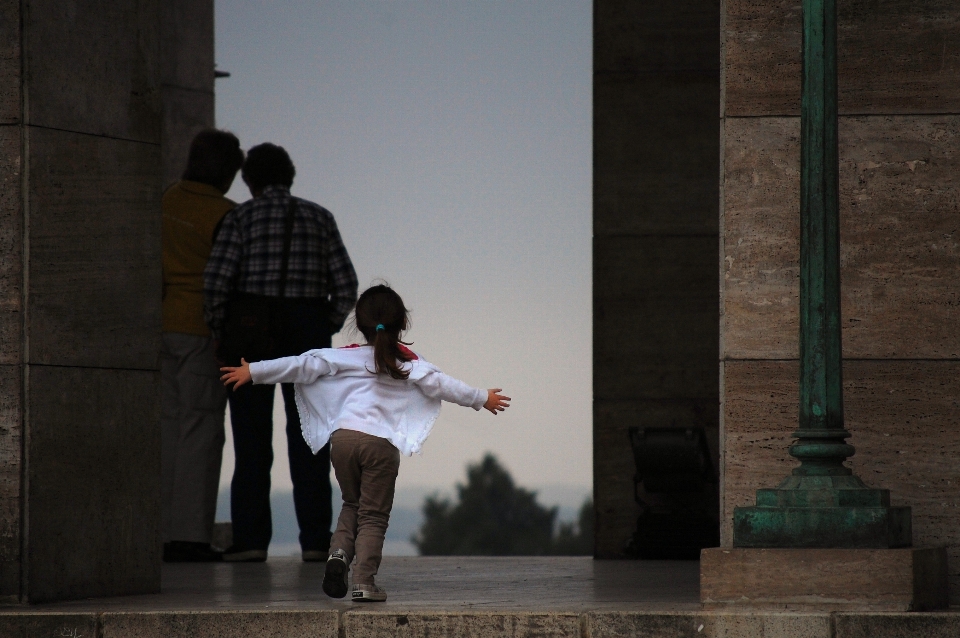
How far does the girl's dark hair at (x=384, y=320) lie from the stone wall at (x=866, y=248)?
4.77ft

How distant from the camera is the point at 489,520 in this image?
107125mm

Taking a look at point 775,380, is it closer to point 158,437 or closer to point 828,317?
point 828,317

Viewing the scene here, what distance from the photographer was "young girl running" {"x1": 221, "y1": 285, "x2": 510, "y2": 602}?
6.71m

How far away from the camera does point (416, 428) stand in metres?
6.87

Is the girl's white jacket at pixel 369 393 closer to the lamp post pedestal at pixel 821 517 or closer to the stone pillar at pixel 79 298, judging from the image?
the stone pillar at pixel 79 298

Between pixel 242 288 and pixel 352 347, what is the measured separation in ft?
7.76

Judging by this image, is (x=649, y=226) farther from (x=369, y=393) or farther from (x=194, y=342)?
(x=369, y=393)

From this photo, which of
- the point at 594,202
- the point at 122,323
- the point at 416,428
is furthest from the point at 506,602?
the point at 594,202

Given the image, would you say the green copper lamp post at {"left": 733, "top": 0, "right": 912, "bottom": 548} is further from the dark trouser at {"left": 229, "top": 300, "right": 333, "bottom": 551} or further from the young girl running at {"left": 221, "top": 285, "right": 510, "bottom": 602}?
the dark trouser at {"left": 229, "top": 300, "right": 333, "bottom": 551}

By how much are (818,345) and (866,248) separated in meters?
0.85

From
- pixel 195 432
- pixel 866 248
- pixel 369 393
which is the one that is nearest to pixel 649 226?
pixel 195 432

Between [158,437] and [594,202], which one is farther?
[594,202]

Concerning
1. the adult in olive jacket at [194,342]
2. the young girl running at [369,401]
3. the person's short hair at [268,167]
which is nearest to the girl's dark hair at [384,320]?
the young girl running at [369,401]

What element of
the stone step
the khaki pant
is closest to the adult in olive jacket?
the khaki pant
